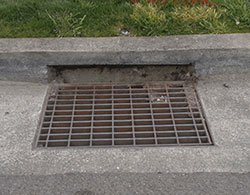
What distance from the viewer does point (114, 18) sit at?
3977mm

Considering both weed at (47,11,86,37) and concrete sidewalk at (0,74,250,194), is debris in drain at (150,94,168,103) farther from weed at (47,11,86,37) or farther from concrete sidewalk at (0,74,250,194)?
weed at (47,11,86,37)

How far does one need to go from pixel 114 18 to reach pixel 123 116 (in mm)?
1416

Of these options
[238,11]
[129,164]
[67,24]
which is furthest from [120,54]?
[238,11]

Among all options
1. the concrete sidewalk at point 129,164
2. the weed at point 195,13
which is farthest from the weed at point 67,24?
the weed at point 195,13

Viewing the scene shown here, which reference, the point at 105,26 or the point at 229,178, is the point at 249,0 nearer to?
the point at 105,26

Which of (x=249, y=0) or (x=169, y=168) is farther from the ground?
(x=249, y=0)

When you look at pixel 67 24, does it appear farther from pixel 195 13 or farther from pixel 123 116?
pixel 195 13

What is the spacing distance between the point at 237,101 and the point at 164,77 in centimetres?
86

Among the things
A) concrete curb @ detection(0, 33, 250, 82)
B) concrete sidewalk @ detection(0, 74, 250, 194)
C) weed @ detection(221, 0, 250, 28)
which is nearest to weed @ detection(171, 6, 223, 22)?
weed @ detection(221, 0, 250, 28)

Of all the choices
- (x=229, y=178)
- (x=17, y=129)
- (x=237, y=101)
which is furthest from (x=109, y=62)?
(x=229, y=178)

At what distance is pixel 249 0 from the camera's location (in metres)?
4.31

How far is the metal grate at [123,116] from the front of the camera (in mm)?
2945

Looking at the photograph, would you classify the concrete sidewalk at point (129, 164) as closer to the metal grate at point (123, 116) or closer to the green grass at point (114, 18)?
the metal grate at point (123, 116)

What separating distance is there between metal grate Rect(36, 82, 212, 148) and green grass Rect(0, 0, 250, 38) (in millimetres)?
717
